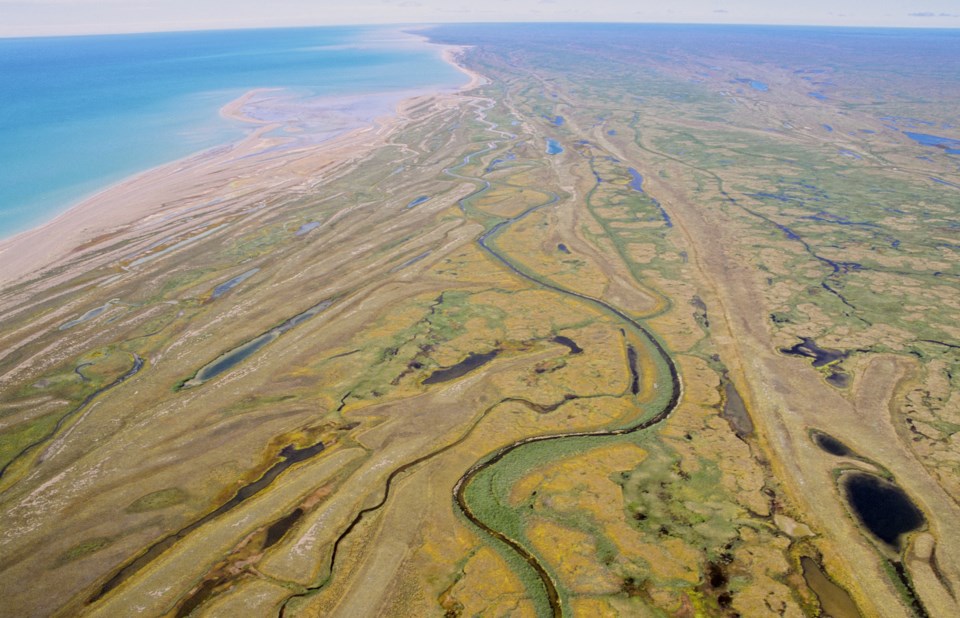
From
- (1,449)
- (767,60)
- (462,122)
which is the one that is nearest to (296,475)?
(1,449)

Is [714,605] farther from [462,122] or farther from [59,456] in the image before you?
[462,122]

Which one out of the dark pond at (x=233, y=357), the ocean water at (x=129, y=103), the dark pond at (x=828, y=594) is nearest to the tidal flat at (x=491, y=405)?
the dark pond at (x=828, y=594)

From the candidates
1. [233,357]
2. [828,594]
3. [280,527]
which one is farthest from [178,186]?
[828,594]

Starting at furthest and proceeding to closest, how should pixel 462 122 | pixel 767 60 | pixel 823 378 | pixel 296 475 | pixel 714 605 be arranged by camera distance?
pixel 767 60 → pixel 462 122 → pixel 823 378 → pixel 296 475 → pixel 714 605

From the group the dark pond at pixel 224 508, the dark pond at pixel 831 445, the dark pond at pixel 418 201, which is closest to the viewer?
the dark pond at pixel 224 508

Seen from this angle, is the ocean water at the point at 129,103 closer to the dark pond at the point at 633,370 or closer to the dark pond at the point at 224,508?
the dark pond at the point at 224,508

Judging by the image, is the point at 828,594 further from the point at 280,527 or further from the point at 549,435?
the point at 280,527
